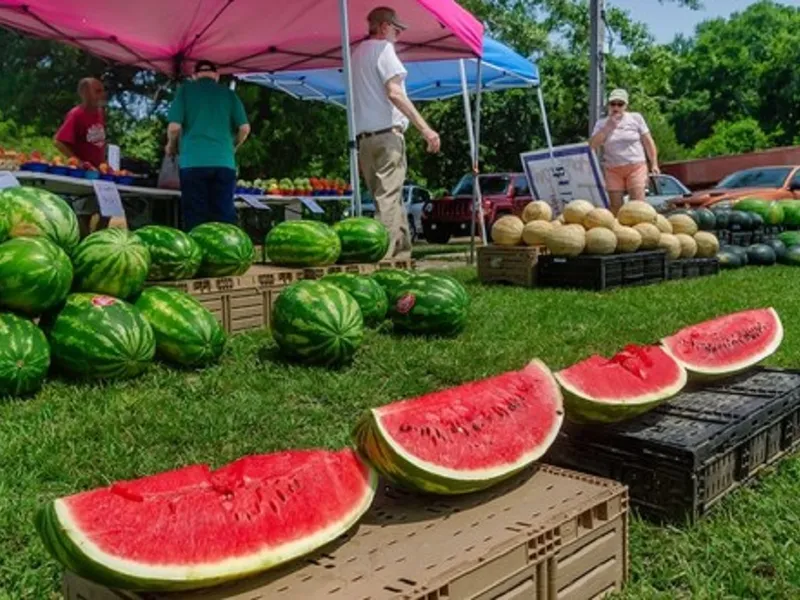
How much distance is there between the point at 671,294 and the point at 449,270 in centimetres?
327

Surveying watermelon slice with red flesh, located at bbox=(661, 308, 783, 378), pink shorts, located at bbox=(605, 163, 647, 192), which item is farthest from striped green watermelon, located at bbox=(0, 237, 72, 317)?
pink shorts, located at bbox=(605, 163, 647, 192)

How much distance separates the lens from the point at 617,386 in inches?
107

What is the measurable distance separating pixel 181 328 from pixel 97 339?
0.48 m

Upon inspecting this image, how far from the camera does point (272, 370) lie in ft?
14.4

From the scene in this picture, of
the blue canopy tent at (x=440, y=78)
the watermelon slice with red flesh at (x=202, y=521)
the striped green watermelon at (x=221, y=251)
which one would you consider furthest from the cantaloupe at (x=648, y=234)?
the watermelon slice with red flesh at (x=202, y=521)

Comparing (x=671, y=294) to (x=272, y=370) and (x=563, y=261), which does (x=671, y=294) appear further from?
(x=272, y=370)

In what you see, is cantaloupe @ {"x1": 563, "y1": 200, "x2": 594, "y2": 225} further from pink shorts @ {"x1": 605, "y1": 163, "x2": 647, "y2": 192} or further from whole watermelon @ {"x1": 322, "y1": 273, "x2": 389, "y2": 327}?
whole watermelon @ {"x1": 322, "y1": 273, "x2": 389, "y2": 327}

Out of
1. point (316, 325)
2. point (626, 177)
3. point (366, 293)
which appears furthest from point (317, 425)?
point (626, 177)

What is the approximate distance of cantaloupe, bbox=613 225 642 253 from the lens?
8102mm

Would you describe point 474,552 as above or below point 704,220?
below

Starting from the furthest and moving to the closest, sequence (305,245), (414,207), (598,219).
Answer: (414,207), (598,219), (305,245)

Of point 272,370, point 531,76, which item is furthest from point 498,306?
point 531,76

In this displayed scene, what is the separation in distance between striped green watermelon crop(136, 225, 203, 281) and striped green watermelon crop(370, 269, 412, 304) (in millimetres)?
1285

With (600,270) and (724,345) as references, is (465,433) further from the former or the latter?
(600,270)
